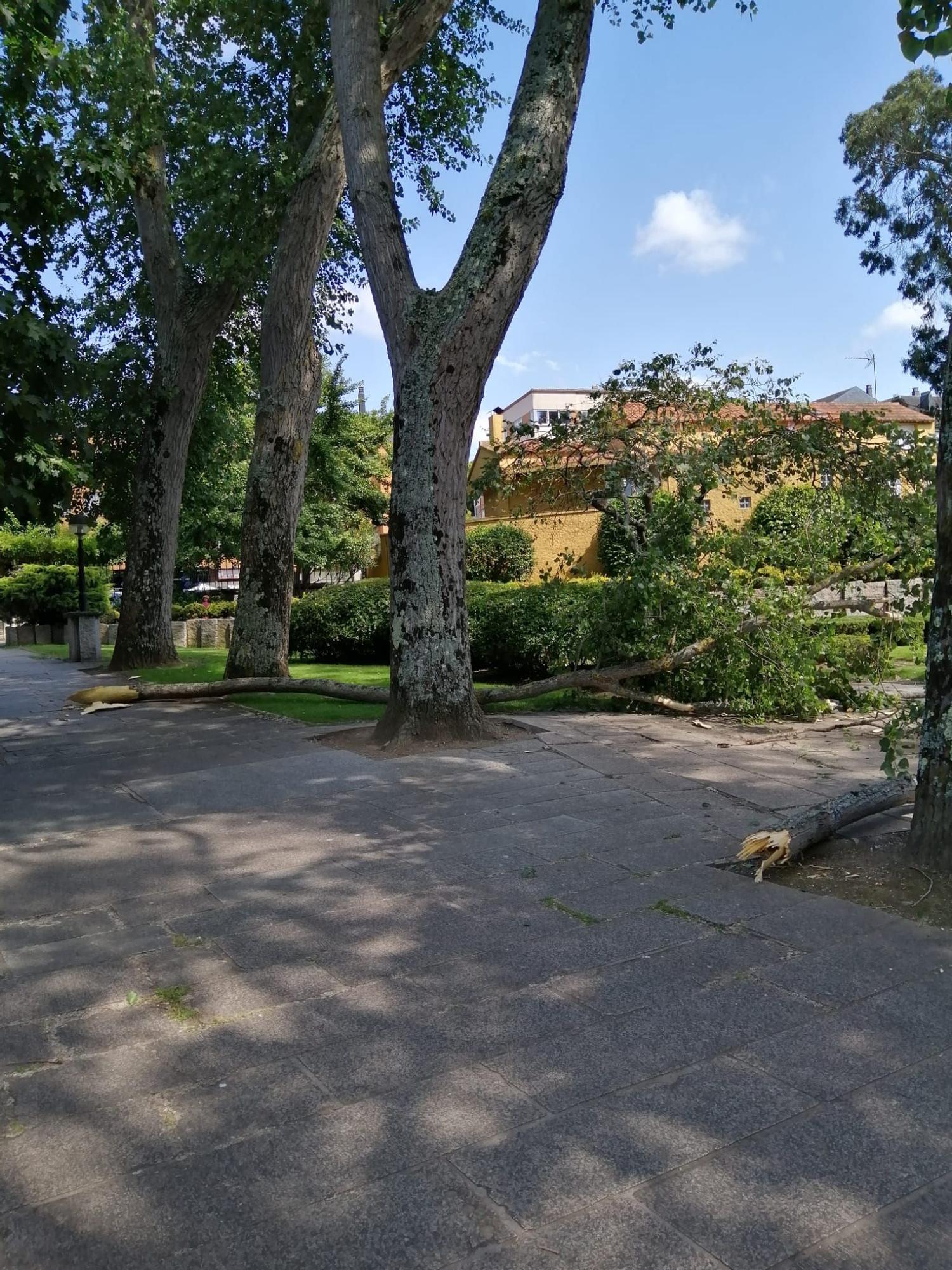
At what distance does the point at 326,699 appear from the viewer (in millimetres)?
12383

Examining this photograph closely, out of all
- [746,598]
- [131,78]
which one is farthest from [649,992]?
[131,78]

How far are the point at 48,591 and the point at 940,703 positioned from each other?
88.1 feet

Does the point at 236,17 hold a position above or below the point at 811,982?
above

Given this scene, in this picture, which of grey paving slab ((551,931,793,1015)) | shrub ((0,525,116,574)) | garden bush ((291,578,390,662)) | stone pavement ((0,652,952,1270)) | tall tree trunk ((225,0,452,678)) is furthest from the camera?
shrub ((0,525,116,574))

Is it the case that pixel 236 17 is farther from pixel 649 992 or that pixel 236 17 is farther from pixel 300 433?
pixel 649 992

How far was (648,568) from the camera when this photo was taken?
396 inches

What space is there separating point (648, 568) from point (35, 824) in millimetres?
6110

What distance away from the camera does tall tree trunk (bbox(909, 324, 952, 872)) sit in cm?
440

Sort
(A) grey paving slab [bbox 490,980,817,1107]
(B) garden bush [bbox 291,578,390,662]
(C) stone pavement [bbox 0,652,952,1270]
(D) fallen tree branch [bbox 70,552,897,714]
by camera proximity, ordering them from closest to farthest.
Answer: (C) stone pavement [bbox 0,652,952,1270] < (A) grey paving slab [bbox 490,980,817,1107] < (D) fallen tree branch [bbox 70,552,897,714] < (B) garden bush [bbox 291,578,390,662]

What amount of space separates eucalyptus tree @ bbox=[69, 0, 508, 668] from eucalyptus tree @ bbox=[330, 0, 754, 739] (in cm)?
371

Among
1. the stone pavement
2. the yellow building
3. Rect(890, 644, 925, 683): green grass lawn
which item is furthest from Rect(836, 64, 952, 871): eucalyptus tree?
the stone pavement

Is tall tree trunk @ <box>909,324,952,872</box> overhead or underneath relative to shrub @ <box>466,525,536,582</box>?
underneath

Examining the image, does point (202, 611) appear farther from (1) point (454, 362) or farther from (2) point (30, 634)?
(1) point (454, 362)

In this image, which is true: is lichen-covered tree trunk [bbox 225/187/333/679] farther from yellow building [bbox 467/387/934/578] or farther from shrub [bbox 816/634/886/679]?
shrub [bbox 816/634/886/679]
